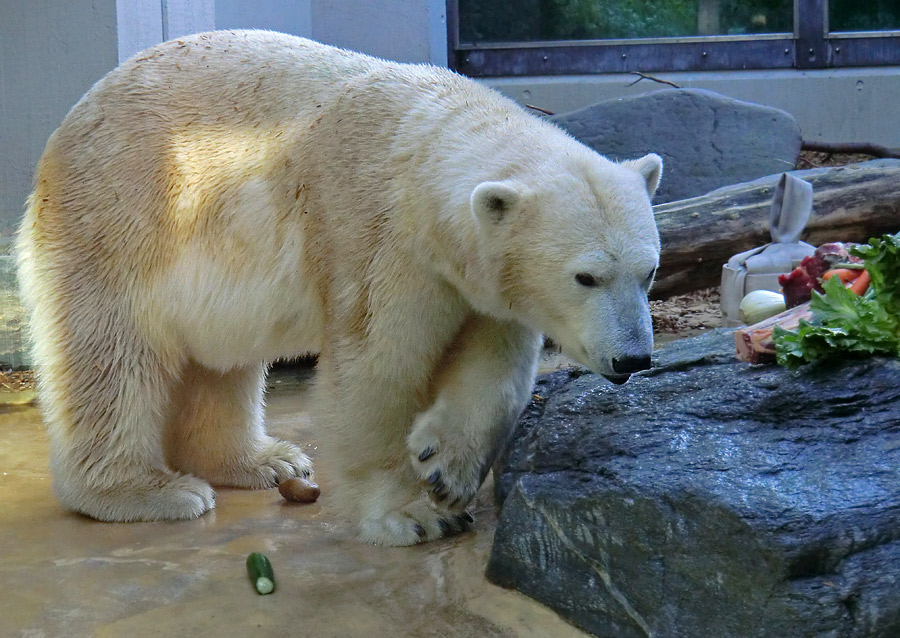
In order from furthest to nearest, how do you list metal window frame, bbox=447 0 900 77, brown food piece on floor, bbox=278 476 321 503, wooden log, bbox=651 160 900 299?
metal window frame, bbox=447 0 900 77
wooden log, bbox=651 160 900 299
brown food piece on floor, bbox=278 476 321 503

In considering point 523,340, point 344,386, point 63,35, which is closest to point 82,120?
point 344,386

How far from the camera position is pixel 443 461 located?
129 inches

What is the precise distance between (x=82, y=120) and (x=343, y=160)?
1.16 m

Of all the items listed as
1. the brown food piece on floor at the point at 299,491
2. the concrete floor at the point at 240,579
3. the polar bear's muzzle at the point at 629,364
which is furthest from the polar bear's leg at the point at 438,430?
the polar bear's muzzle at the point at 629,364

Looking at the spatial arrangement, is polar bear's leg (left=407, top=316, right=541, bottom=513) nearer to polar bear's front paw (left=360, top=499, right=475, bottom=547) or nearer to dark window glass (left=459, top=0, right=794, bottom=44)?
polar bear's front paw (left=360, top=499, right=475, bottom=547)

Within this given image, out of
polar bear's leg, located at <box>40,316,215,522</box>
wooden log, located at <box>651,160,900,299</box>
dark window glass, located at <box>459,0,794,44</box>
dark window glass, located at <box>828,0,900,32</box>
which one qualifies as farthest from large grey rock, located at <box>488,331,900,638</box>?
dark window glass, located at <box>828,0,900,32</box>

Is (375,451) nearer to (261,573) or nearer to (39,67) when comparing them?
(261,573)

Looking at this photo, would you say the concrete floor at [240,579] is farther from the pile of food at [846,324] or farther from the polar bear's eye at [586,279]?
the pile of food at [846,324]

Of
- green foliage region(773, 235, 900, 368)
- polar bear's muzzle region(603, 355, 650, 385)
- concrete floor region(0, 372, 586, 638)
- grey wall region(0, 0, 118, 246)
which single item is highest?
grey wall region(0, 0, 118, 246)

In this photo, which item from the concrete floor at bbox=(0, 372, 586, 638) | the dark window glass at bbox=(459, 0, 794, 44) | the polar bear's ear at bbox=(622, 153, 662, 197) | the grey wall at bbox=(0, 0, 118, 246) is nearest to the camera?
the concrete floor at bbox=(0, 372, 586, 638)

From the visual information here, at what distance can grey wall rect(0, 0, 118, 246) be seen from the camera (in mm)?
6203

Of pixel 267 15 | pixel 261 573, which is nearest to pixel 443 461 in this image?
pixel 261 573

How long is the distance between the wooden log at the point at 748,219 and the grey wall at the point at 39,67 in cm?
362

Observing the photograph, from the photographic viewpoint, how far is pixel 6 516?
3805 millimetres
